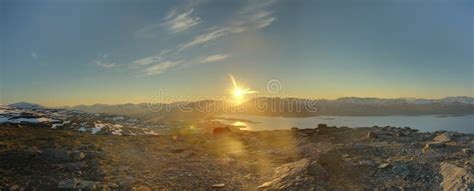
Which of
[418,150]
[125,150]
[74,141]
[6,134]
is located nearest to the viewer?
[418,150]

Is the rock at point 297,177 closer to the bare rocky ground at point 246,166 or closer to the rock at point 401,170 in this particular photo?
the bare rocky ground at point 246,166

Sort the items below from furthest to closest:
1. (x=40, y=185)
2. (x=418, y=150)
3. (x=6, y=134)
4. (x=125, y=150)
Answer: (x=6, y=134)
(x=125, y=150)
(x=418, y=150)
(x=40, y=185)

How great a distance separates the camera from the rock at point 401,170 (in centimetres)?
1167

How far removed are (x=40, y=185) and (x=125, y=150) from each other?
689 centimetres

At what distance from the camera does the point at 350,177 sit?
38.7 ft

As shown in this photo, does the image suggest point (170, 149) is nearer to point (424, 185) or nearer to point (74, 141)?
point (74, 141)

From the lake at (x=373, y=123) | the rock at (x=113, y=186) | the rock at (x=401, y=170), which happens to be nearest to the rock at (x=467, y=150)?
→ the rock at (x=401, y=170)

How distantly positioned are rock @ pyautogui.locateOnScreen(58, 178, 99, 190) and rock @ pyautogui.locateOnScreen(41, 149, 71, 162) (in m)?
3.29

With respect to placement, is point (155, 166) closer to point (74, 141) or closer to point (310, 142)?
point (74, 141)

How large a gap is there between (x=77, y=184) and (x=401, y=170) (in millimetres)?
11316

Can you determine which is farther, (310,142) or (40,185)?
(310,142)

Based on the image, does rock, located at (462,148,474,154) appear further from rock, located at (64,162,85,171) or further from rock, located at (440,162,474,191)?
rock, located at (64,162,85,171)

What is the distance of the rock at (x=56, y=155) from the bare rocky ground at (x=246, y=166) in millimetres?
38

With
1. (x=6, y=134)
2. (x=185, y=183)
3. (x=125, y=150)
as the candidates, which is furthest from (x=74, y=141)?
(x=185, y=183)
